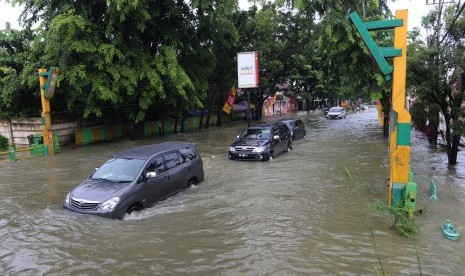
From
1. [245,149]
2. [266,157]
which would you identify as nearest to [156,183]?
[245,149]

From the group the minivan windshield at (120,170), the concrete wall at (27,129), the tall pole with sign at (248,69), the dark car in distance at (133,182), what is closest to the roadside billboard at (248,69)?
the tall pole with sign at (248,69)

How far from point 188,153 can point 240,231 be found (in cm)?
405

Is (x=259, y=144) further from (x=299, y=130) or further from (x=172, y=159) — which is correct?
(x=299, y=130)

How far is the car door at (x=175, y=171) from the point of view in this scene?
10312 mm

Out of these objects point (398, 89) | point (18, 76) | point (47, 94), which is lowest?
point (398, 89)

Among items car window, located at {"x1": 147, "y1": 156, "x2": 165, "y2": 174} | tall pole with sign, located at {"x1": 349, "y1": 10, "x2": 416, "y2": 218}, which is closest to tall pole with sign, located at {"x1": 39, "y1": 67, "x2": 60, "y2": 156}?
car window, located at {"x1": 147, "y1": 156, "x2": 165, "y2": 174}

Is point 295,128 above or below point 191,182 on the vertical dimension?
above

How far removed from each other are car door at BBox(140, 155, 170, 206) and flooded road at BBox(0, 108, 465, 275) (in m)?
0.30

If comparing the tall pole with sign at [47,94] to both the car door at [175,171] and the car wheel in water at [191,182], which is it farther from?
the car door at [175,171]

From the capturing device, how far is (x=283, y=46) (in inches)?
1355

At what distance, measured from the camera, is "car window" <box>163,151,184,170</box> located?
1033 centimetres

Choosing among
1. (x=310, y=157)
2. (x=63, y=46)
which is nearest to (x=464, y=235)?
(x=310, y=157)

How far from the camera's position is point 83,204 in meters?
8.45

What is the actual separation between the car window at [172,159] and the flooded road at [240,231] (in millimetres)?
909
